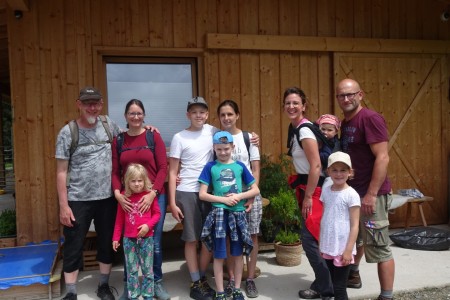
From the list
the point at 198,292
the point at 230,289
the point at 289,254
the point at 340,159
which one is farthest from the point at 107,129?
the point at 289,254

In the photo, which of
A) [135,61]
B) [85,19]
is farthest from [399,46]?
[85,19]

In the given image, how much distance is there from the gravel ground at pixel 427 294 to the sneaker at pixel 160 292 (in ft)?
6.91

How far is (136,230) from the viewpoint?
3.28m

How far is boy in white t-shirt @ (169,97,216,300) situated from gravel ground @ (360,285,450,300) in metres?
1.78

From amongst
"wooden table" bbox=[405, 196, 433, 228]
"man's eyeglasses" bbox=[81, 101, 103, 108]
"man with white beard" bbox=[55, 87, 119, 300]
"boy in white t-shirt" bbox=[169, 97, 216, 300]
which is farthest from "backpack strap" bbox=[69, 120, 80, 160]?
"wooden table" bbox=[405, 196, 433, 228]

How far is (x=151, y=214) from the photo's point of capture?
11.1 feet

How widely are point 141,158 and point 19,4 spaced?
258 cm

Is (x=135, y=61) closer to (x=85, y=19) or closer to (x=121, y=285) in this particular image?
(x=85, y=19)

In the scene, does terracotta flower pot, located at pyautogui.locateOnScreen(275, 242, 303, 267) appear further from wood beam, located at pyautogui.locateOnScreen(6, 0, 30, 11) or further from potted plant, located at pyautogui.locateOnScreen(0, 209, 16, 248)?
wood beam, located at pyautogui.locateOnScreen(6, 0, 30, 11)

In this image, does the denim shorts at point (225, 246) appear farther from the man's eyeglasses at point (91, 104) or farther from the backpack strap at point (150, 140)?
the man's eyeglasses at point (91, 104)

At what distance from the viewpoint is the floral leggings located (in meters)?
3.31

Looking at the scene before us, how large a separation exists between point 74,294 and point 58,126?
2.19m

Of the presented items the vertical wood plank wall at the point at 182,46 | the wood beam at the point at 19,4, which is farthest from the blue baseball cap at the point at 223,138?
the wood beam at the point at 19,4

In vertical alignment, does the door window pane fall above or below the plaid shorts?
above
